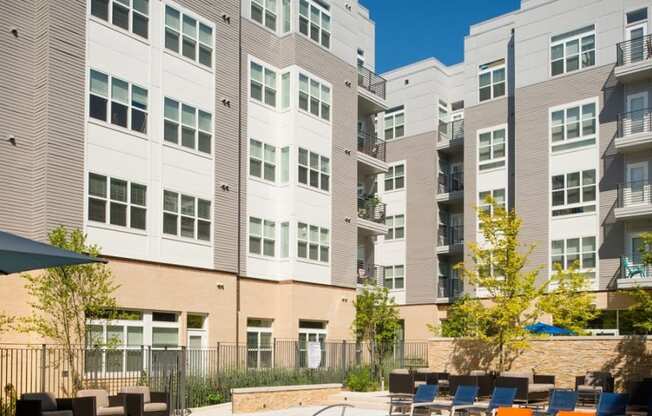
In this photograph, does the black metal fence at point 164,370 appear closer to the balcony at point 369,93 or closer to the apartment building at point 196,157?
the apartment building at point 196,157

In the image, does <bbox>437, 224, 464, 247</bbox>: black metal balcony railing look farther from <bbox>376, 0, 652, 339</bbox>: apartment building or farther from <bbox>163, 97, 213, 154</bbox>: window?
<bbox>163, 97, 213, 154</bbox>: window

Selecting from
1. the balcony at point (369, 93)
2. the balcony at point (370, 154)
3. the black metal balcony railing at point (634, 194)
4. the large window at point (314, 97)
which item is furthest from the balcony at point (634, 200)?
the large window at point (314, 97)

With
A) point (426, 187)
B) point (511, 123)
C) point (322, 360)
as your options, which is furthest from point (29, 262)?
point (426, 187)

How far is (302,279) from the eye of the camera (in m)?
31.9

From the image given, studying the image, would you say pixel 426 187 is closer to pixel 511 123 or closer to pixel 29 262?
pixel 511 123

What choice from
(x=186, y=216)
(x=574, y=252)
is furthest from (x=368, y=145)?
(x=186, y=216)

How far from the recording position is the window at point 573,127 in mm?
35969

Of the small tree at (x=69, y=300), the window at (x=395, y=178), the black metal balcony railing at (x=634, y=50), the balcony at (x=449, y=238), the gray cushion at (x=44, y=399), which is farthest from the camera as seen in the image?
the window at (x=395, y=178)

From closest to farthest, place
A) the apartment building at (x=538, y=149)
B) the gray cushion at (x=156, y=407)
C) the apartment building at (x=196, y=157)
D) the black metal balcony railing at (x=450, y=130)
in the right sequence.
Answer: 1. the gray cushion at (x=156, y=407)
2. the apartment building at (x=196, y=157)
3. the apartment building at (x=538, y=149)
4. the black metal balcony railing at (x=450, y=130)

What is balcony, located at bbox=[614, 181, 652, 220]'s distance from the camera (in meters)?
32.8

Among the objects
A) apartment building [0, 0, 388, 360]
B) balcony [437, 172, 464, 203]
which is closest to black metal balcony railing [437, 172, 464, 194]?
balcony [437, 172, 464, 203]

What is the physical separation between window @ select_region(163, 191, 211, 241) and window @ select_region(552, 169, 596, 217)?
17879mm

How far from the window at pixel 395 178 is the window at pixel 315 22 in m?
13.9

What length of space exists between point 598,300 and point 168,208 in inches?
794
